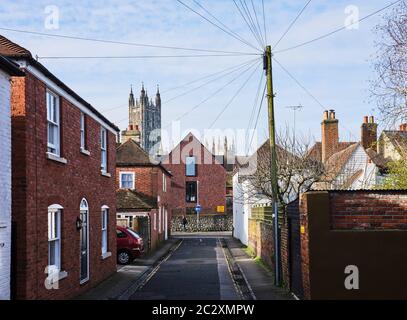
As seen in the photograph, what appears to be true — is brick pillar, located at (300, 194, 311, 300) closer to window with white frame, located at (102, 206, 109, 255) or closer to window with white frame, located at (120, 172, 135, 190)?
window with white frame, located at (102, 206, 109, 255)

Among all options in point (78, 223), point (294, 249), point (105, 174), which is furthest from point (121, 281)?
point (294, 249)

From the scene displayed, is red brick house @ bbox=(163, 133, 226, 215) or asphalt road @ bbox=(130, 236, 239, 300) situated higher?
red brick house @ bbox=(163, 133, 226, 215)

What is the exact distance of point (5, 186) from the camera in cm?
1084

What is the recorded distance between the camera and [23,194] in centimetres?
1144

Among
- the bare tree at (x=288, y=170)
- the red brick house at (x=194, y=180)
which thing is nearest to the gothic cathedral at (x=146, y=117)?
the red brick house at (x=194, y=180)

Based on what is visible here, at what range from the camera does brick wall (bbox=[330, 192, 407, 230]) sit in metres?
11.6

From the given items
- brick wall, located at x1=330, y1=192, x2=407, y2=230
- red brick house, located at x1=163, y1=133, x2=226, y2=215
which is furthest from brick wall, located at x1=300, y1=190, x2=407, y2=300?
red brick house, located at x1=163, y1=133, x2=226, y2=215

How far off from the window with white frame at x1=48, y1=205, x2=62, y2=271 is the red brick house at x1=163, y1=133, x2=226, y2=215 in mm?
51897

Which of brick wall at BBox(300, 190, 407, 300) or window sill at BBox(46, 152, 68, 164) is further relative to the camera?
window sill at BBox(46, 152, 68, 164)

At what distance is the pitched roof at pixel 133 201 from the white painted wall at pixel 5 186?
79.2ft

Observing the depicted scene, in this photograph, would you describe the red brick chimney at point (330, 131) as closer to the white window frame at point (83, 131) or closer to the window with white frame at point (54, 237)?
the white window frame at point (83, 131)

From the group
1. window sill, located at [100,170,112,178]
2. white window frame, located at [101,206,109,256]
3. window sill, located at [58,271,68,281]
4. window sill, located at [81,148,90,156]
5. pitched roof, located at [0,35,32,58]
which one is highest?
pitched roof, located at [0,35,32,58]

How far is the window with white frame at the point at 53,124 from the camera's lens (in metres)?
13.7

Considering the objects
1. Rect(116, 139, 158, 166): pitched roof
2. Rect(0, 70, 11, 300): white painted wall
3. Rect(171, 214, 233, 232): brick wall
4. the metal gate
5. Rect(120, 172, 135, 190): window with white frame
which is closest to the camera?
Rect(0, 70, 11, 300): white painted wall
